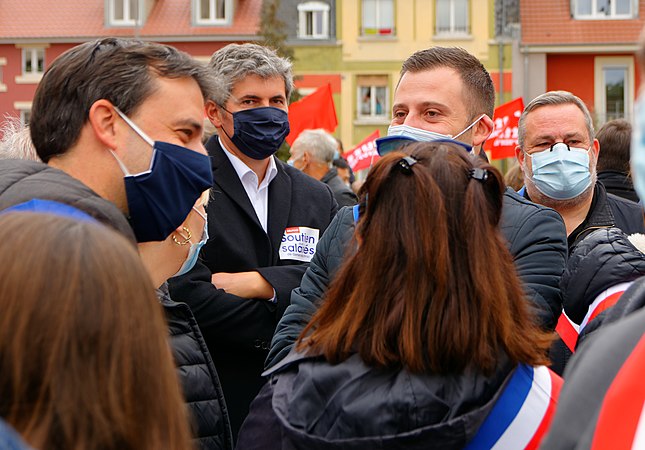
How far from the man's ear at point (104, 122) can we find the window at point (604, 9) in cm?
3472

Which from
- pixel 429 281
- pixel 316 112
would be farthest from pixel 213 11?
pixel 429 281

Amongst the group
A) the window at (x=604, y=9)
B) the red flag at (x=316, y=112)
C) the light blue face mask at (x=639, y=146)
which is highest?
the window at (x=604, y=9)

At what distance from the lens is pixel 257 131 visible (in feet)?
14.6

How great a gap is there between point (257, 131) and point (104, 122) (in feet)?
5.02

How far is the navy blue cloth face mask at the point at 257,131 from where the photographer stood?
444 centimetres

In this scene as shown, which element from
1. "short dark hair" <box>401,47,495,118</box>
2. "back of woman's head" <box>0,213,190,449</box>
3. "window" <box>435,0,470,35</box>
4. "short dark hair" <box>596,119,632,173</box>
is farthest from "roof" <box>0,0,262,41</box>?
"back of woman's head" <box>0,213,190,449</box>

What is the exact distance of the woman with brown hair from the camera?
2.22 m

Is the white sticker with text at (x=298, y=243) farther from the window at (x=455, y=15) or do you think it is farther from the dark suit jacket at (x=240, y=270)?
the window at (x=455, y=15)

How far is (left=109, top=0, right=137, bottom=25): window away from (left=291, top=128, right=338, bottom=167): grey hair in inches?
1157

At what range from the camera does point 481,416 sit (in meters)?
2.20

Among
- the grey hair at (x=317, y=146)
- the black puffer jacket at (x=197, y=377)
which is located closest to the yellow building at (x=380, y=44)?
the grey hair at (x=317, y=146)

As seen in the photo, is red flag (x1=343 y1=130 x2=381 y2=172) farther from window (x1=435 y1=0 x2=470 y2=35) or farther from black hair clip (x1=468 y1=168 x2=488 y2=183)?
window (x1=435 y1=0 x2=470 y2=35)

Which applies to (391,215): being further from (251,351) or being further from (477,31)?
(477,31)

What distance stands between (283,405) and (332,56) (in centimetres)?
3291
